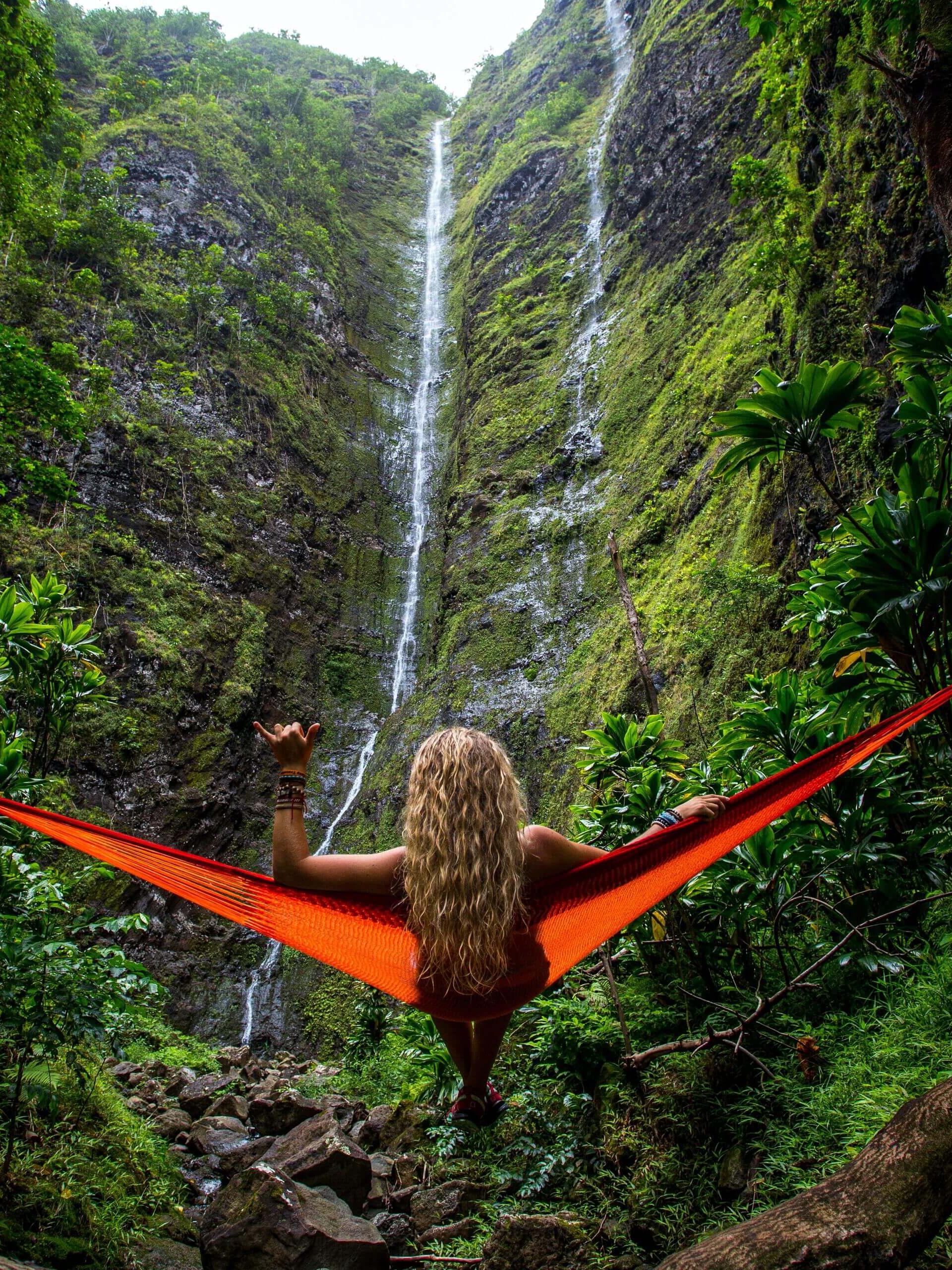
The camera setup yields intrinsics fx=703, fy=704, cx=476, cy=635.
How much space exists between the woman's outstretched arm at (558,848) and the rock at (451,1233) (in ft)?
2.92

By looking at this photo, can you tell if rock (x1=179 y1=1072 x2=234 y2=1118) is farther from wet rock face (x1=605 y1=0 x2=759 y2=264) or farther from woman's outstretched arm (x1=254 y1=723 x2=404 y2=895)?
wet rock face (x1=605 y1=0 x2=759 y2=264)

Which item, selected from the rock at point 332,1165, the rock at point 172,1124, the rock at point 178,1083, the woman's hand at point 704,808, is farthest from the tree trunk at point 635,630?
the rock at point 178,1083

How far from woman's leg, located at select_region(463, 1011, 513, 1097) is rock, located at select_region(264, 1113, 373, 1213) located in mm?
404

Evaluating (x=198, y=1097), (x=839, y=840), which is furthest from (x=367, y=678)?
(x=839, y=840)

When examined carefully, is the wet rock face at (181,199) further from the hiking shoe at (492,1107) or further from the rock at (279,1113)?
the hiking shoe at (492,1107)

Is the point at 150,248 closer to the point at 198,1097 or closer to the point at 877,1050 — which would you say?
the point at 198,1097

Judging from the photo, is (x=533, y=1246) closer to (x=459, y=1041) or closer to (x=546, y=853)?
(x=459, y=1041)

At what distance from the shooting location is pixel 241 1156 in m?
2.19

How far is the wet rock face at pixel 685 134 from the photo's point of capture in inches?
349

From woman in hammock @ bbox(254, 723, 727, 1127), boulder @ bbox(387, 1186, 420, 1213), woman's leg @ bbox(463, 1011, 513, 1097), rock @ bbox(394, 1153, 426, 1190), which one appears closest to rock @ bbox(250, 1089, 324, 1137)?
rock @ bbox(394, 1153, 426, 1190)

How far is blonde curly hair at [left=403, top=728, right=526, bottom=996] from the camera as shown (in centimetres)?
144

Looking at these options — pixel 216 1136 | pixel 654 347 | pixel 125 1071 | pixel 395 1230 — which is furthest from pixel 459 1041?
pixel 654 347

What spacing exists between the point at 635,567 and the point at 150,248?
9.88m

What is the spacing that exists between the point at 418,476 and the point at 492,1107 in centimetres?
1165
